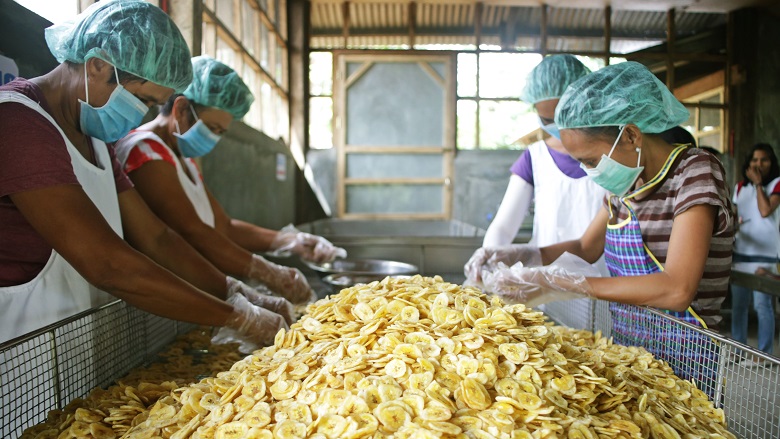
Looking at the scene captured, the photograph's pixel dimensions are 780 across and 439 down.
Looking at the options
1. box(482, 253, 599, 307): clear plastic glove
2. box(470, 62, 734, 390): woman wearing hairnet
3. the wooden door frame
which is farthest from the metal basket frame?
the wooden door frame

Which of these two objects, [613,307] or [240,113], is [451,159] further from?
[613,307]

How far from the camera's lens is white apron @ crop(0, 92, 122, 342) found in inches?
52.9

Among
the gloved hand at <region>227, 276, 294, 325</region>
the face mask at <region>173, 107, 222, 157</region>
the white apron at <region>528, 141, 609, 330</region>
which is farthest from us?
the white apron at <region>528, 141, 609, 330</region>

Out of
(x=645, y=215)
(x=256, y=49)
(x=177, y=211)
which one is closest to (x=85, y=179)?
(x=177, y=211)

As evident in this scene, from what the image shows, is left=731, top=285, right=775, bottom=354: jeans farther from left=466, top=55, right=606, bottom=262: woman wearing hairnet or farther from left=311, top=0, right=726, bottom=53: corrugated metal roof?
left=311, top=0, right=726, bottom=53: corrugated metal roof

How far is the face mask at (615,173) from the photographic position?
1729mm

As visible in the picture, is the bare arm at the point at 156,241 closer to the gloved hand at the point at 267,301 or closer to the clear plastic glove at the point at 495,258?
the gloved hand at the point at 267,301

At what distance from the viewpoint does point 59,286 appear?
150 centimetres

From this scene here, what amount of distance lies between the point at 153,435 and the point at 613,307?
1495 millimetres

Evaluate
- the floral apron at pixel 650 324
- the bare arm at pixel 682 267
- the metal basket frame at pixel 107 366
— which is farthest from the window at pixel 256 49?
the bare arm at pixel 682 267

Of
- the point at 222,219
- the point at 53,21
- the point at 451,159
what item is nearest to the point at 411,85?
the point at 451,159

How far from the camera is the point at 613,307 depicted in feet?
5.74

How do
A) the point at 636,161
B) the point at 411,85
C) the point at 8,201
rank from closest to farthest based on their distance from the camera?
the point at 8,201 < the point at 636,161 < the point at 411,85

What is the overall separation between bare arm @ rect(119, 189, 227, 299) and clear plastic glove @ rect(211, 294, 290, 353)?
0.32 meters
